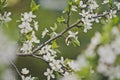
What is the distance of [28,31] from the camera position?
246 centimetres

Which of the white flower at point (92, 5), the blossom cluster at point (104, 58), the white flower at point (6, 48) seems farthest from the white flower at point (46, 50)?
the blossom cluster at point (104, 58)

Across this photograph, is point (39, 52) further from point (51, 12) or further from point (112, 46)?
point (51, 12)

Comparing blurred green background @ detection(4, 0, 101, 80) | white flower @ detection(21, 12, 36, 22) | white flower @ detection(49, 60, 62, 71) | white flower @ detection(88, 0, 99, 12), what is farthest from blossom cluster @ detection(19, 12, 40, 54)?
blurred green background @ detection(4, 0, 101, 80)

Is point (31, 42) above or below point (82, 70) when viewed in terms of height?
above

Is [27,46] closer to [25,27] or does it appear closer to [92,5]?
[25,27]

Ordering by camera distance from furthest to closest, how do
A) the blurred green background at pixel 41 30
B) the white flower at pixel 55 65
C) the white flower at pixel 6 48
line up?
the blurred green background at pixel 41 30, the white flower at pixel 55 65, the white flower at pixel 6 48

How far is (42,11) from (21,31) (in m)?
6.75

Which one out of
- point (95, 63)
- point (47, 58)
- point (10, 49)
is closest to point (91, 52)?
point (95, 63)

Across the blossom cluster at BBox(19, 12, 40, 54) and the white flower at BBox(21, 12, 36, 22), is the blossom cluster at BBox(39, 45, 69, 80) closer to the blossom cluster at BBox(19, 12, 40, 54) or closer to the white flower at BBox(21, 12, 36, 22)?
the blossom cluster at BBox(19, 12, 40, 54)

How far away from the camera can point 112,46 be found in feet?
4.47

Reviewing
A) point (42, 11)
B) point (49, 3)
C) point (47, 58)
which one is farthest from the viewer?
point (49, 3)

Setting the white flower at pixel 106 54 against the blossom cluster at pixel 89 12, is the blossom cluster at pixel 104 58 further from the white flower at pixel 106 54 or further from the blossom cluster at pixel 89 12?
the blossom cluster at pixel 89 12

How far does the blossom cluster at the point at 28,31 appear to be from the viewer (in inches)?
95.3

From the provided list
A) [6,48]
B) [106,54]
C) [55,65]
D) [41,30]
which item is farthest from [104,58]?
[41,30]
